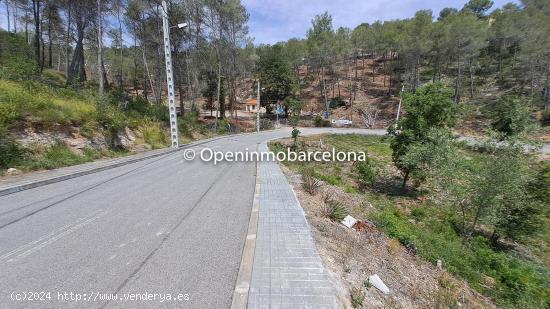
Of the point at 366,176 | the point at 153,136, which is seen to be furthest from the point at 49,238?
the point at 153,136

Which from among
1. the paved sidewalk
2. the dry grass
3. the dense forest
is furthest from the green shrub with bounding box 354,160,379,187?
the paved sidewalk

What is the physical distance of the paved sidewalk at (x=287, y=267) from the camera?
3.52m

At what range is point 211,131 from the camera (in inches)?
1328

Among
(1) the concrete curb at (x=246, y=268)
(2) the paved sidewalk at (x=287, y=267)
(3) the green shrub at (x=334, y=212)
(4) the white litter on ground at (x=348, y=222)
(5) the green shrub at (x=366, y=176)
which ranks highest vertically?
(1) the concrete curb at (x=246, y=268)

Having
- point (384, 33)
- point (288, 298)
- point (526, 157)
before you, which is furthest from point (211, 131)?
point (384, 33)

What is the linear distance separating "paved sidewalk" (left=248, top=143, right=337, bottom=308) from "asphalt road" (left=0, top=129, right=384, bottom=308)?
0.42 m

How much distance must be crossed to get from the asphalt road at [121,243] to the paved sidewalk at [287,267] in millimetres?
420

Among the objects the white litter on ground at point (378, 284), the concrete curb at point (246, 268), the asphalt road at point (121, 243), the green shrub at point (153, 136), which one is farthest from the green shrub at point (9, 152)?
the white litter on ground at point (378, 284)

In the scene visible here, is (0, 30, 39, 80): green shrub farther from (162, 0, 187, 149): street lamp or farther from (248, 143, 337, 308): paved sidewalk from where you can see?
(248, 143, 337, 308): paved sidewalk

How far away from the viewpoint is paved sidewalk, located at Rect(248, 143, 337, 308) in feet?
11.5

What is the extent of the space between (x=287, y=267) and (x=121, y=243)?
10.3 ft

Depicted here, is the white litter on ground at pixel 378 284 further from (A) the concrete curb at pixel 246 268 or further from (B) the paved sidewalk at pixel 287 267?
(A) the concrete curb at pixel 246 268

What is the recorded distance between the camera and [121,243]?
4984 millimetres

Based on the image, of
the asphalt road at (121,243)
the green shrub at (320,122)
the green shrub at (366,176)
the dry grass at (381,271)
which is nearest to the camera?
the asphalt road at (121,243)
